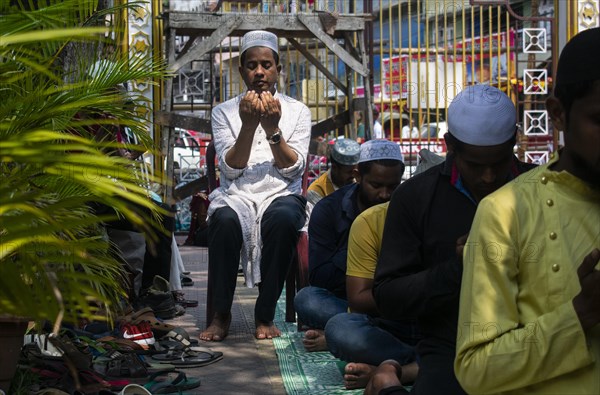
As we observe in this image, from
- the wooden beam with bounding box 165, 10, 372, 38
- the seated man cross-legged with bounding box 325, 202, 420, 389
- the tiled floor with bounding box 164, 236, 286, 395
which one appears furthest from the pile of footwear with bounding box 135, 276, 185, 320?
the wooden beam with bounding box 165, 10, 372, 38

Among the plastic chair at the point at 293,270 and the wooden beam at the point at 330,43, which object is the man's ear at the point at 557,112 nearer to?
the plastic chair at the point at 293,270

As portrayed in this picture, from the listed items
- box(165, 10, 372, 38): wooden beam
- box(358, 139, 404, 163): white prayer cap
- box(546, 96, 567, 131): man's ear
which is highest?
box(165, 10, 372, 38): wooden beam

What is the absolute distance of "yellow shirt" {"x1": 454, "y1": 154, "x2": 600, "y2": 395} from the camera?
90.4 inches

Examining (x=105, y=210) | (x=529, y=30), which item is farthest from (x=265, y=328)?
(x=529, y=30)

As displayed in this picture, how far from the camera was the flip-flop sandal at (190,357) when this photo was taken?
5.45 m

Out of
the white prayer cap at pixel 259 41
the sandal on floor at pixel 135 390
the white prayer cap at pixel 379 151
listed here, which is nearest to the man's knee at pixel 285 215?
the white prayer cap at pixel 259 41

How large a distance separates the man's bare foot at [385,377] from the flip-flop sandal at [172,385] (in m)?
1.01

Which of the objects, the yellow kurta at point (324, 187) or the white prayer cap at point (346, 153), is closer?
the white prayer cap at point (346, 153)

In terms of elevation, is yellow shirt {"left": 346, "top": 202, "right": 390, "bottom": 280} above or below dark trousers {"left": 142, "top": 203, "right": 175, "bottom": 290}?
above

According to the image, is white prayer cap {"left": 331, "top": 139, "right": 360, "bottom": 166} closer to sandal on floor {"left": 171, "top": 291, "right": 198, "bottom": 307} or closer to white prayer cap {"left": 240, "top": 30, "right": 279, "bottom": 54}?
white prayer cap {"left": 240, "top": 30, "right": 279, "bottom": 54}

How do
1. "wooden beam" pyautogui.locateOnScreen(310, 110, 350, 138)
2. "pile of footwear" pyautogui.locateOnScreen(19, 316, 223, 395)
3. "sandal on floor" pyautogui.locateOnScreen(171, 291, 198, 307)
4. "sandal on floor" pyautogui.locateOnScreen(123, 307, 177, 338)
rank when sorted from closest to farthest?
"pile of footwear" pyautogui.locateOnScreen(19, 316, 223, 395), "sandal on floor" pyautogui.locateOnScreen(123, 307, 177, 338), "sandal on floor" pyautogui.locateOnScreen(171, 291, 198, 307), "wooden beam" pyautogui.locateOnScreen(310, 110, 350, 138)

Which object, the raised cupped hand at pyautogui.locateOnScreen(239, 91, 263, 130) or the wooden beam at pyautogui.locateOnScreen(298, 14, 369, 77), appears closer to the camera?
the raised cupped hand at pyautogui.locateOnScreen(239, 91, 263, 130)

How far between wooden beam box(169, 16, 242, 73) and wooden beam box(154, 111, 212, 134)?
0.48m

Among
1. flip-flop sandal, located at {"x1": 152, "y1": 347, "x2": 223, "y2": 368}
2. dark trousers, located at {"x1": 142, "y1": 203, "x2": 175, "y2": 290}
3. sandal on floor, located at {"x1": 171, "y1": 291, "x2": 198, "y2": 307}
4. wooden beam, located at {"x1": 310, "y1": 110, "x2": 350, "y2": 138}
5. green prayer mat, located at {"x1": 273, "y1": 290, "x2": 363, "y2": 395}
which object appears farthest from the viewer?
wooden beam, located at {"x1": 310, "y1": 110, "x2": 350, "y2": 138}
